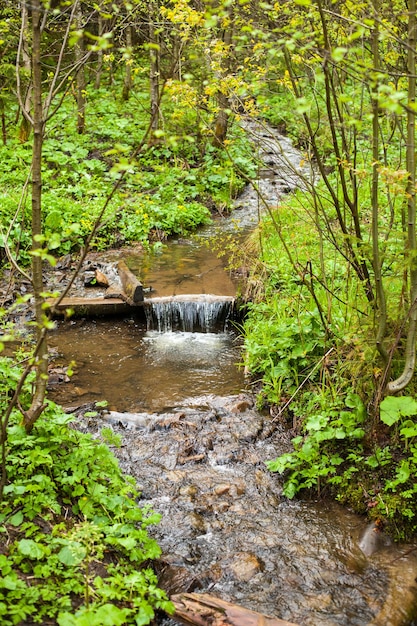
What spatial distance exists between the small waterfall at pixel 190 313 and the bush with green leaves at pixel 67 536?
4.35 metres

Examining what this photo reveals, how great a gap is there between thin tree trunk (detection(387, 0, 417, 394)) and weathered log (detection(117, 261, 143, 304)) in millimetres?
4844

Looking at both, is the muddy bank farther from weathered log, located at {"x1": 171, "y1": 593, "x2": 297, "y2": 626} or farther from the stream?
weathered log, located at {"x1": 171, "y1": 593, "x2": 297, "y2": 626}

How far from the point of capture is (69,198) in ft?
38.0

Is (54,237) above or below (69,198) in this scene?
above

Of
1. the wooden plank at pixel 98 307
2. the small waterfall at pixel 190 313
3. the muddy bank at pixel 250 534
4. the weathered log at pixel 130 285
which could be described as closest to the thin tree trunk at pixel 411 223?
the muddy bank at pixel 250 534

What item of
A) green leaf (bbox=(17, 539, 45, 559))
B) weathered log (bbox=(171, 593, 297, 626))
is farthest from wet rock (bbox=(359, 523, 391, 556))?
green leaf (bbox=(17, 539, 45, 559))

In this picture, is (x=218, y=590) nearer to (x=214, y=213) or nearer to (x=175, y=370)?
(x=175, y=370)

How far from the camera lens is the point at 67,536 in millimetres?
2969

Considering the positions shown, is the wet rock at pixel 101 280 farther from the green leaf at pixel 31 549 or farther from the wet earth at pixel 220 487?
the green leaf at pixel 31 549

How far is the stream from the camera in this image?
3.46 m

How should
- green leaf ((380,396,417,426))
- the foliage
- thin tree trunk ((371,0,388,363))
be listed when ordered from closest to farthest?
thin tree trunk ((371,0,388,363)) → green leaf ((380,396,417,426)) → the foliage

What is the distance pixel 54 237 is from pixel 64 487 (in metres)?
1.76

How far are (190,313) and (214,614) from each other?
18.1 ft

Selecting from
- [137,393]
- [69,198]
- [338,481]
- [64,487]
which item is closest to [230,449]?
[338,481]
